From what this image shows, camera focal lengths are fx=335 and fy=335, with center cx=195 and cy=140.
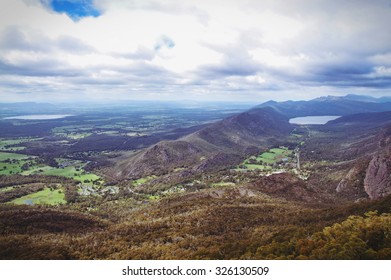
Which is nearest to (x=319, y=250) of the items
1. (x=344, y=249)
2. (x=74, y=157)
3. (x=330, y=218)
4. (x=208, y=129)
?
(x=344, y=249)

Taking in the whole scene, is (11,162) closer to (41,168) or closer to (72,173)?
(41,168)

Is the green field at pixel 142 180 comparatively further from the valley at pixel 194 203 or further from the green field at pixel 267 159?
the green field at pixel 267 159

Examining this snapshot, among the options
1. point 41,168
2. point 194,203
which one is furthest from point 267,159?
point 194,203

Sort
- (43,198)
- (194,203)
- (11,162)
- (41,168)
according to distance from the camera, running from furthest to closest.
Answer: (11,162) < (41,168) < (43,198) < (194,203)

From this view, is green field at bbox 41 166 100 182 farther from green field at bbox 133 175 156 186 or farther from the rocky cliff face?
the rocky cliff face

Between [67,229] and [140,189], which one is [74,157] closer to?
[140,189]

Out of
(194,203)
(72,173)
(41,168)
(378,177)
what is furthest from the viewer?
(41,168)
